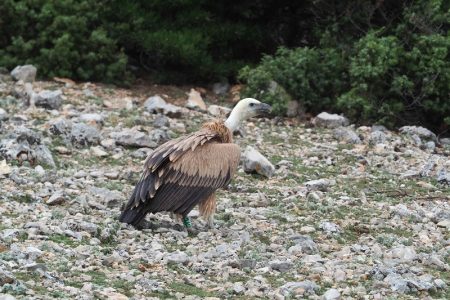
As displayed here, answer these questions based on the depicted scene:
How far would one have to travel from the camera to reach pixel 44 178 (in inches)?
443

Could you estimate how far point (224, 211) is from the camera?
11.0 meters

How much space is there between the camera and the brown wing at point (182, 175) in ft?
31.8

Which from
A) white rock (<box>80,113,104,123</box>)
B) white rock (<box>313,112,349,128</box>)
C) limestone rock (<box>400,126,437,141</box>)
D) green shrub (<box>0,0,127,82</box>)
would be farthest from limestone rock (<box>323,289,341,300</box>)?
green shrub (<box>0,0,127,82</box>)

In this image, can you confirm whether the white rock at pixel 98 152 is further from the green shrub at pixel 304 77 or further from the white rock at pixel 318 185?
the green shrub at pixel 304 77

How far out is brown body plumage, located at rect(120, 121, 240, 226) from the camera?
9.69 meters

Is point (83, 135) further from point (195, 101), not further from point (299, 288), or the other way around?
point (299, 288)

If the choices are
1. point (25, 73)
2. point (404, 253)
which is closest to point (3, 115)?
point (25, 73)

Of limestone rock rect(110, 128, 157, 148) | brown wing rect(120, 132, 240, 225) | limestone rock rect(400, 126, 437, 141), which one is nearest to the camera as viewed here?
brown wing rect(120, 132, 240, 225)

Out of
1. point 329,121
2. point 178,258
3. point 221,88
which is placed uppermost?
point 178,258

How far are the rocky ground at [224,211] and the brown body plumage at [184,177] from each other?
0.24m

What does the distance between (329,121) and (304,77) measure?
115 cm

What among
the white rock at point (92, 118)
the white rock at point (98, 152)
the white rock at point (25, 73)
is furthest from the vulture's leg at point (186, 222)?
the white rock at point (25, 73)

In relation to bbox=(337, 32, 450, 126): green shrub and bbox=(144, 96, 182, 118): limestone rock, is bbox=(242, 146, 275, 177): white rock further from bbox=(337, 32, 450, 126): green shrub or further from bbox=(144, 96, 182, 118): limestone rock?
bbox=(337, 32, 450, 126): green shrub

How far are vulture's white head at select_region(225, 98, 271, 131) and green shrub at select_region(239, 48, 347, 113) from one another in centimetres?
538
